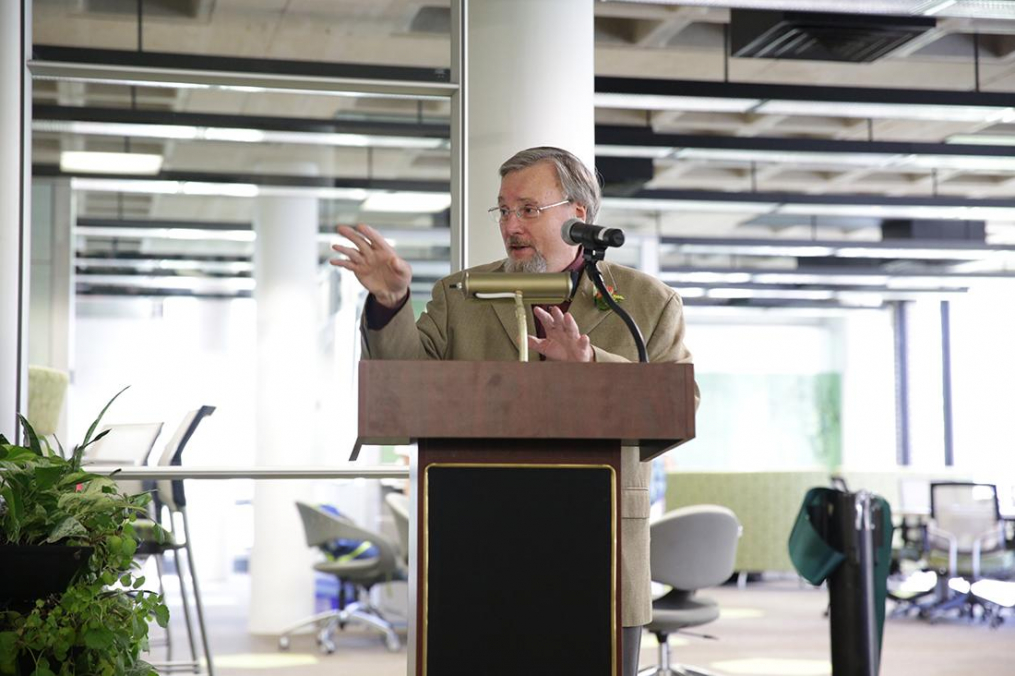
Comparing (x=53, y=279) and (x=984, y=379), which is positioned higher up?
(x=53, y=279)

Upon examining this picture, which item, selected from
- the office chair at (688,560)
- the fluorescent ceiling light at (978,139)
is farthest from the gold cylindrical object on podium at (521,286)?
the fluorescent ceiling light at (978,139)

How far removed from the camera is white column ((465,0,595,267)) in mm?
4418

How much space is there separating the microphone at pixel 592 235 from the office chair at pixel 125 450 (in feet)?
7.67

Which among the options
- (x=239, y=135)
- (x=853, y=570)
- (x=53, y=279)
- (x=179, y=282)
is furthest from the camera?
(x=179, y=282)

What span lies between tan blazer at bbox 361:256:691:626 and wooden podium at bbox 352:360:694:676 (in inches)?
22.1

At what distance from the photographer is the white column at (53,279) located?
15.6ft

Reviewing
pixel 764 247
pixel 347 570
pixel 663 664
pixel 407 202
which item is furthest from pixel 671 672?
pixel 764 247

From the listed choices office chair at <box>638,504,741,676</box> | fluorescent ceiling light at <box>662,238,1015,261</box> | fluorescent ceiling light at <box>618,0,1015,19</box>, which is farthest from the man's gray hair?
fluorescent ceiling light at <box>662,238,1015,261</box>

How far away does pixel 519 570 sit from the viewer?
194cm

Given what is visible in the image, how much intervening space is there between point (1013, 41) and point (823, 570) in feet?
13.2

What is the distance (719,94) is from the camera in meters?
7.15

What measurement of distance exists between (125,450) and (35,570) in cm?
161

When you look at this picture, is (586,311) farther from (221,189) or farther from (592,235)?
(221,189)

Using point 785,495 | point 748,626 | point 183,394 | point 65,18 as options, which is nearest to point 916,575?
point 785,495
